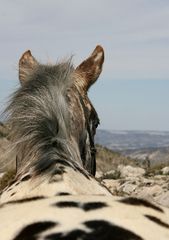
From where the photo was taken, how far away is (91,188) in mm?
3895

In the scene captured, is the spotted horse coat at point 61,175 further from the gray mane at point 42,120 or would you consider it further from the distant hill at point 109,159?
the distant hill at point 109,159

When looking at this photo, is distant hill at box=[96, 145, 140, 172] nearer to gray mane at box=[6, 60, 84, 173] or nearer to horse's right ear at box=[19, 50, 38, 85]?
horse's right ear at box=[19, 50, 38, 85]

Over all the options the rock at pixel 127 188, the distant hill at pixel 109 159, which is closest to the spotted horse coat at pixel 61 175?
the rock at pixel 127 188

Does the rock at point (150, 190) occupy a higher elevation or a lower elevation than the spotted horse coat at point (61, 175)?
lower

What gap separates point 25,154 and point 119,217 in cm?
166

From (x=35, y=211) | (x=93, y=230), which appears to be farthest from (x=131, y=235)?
(x=35, y=211)

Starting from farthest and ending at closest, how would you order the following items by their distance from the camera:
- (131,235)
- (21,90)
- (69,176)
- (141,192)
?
(141,192) < (21,90) < (69,176) < (131,235)

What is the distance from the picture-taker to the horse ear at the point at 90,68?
5665 millimetres

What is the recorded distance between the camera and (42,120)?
404 cm

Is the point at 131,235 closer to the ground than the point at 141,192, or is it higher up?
higher up

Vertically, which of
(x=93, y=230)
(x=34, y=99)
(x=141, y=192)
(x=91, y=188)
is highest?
(x=34, y=99)

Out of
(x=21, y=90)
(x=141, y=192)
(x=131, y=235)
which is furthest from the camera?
(x=141, y=192)

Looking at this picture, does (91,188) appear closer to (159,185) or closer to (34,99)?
(34,99)

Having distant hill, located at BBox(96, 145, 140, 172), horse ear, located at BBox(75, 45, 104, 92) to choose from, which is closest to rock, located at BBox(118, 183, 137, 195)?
horse ear, located at BBox(75, 45, 104, 92)
